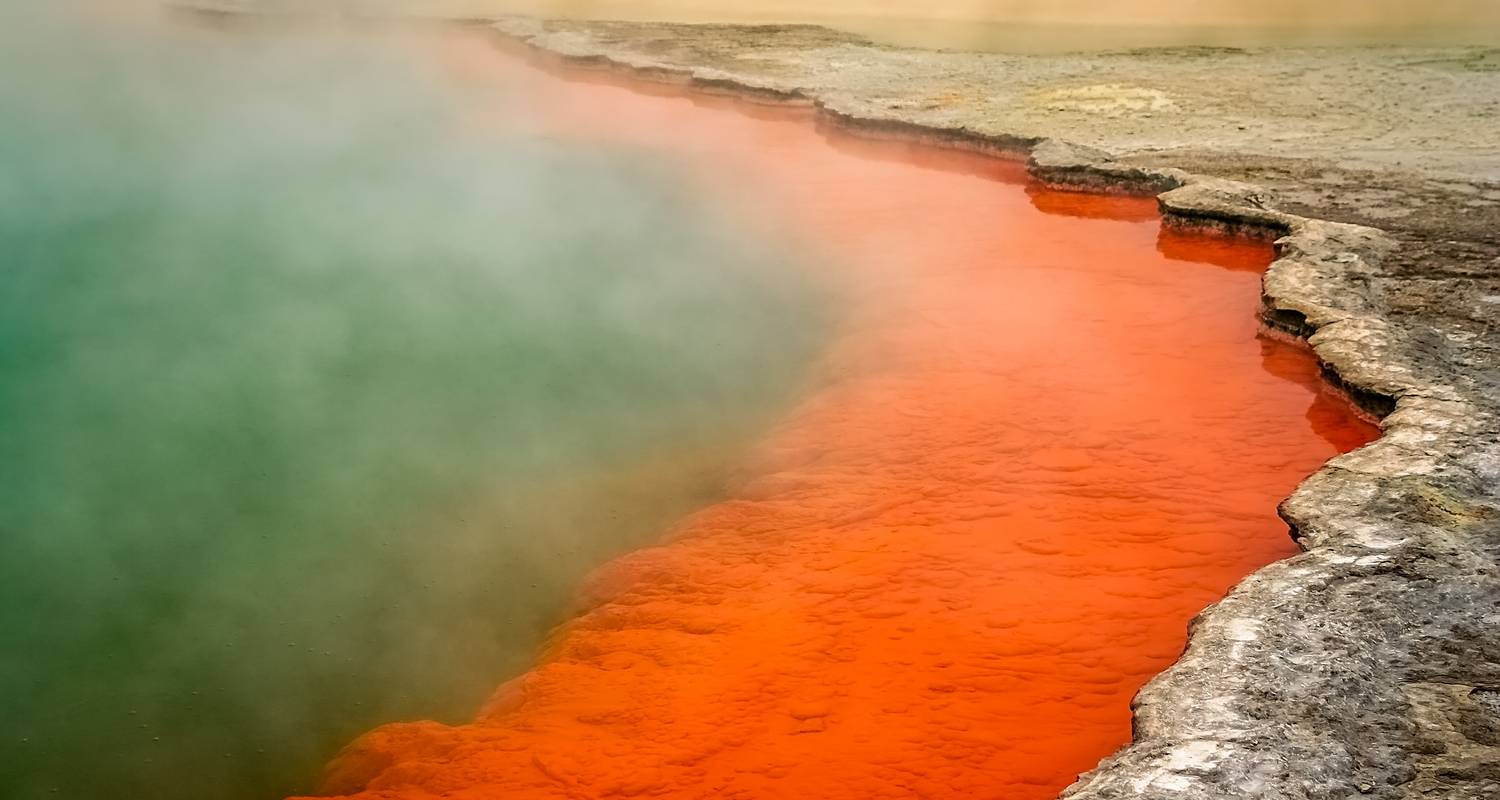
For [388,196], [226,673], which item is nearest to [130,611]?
[226,673]

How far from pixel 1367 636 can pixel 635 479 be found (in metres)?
Result: 2.50

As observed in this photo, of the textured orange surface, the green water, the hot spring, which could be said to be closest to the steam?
the green water

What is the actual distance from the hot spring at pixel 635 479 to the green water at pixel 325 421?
21 millimetres

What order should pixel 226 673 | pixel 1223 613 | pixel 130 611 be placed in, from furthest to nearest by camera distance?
pixel 130 611 → pixel 226 673 → pixel 1223 613

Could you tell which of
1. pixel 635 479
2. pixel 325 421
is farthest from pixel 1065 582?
pixel 325 421

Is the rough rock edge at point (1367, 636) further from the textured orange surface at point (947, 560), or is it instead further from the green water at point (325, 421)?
the green water at point (325, 421)

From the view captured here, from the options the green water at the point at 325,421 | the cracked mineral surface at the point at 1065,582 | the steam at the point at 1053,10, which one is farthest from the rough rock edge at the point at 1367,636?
the steam at the point at 1053,10

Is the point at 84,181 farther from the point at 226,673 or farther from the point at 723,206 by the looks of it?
the point at 226,673

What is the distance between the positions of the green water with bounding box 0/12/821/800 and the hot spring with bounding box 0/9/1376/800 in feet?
0.07

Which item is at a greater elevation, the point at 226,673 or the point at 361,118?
the point at 361,118

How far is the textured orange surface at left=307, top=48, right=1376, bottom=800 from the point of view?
8.54ft

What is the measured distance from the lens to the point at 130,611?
3580 millimetres

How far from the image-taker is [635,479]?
13.6 feet

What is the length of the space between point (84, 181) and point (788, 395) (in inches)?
268
